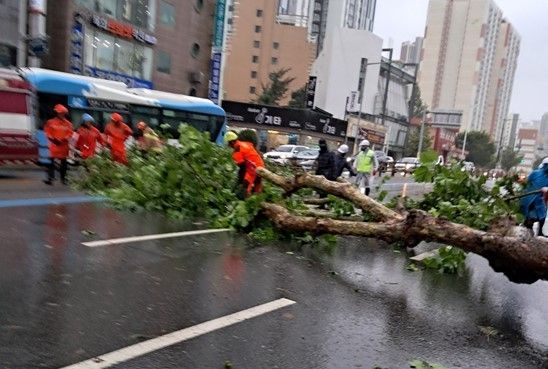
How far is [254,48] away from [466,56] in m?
49.5

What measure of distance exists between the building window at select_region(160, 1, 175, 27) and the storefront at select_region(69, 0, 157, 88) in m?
0.76

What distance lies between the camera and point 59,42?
81.9ft

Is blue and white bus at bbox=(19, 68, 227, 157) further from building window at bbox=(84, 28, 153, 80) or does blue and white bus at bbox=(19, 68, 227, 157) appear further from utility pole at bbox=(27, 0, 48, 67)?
building window at bbox=(84, 28, 153, 80)

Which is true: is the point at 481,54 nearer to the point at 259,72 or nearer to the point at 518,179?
the point at 259,72


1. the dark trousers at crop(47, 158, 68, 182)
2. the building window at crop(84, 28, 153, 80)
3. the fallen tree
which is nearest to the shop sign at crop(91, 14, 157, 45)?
the building window at crop(84, 28, 153, 80)

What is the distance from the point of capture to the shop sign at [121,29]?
26.2 m

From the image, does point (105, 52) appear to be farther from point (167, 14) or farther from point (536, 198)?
point (536, 198)

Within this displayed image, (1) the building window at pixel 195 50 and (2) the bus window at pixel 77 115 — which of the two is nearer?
(2) the bus window at pixel 77 115

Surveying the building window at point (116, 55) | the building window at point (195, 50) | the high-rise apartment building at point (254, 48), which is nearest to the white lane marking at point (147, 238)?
the building window at point (116, 55)

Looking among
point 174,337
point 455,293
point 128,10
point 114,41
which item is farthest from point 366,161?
point 128,10

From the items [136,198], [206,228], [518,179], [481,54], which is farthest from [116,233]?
[481,54]

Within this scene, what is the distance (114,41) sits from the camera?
2762 centimetres

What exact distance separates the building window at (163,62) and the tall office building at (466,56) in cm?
8617

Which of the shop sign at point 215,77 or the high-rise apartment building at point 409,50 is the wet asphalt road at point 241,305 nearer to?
the shop sign at point 215,77
